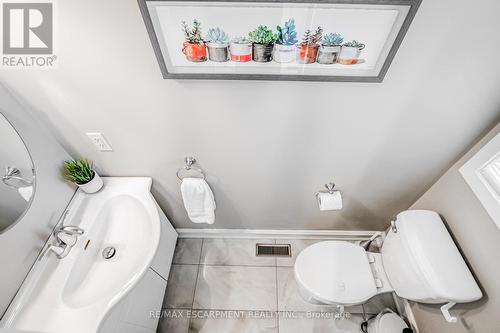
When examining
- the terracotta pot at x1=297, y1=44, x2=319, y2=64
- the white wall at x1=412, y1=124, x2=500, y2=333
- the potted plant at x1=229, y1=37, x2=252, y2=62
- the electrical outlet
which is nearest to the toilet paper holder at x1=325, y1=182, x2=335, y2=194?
the white wall at x1=412, y1=124, x2=500, y2=333

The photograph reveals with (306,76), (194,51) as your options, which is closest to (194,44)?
(194,51)

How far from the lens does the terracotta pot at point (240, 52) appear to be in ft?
2.70

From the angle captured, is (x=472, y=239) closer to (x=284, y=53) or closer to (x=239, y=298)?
(x=284, y=53)

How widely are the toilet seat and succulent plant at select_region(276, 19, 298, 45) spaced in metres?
1.15

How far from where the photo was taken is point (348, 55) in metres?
0.84

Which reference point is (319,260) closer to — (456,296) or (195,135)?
(456,296)

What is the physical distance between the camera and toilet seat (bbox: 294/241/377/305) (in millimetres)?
1329

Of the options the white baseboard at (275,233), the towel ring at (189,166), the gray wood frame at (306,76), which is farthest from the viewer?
the white baseboard at (275,233)

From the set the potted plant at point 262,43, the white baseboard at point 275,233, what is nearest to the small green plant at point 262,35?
the potted plant at point 262,43

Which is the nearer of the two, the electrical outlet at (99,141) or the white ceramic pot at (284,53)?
the white ceramic pot at (284,53)

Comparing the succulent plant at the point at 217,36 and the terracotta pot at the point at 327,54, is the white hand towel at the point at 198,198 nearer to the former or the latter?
the succulent plant at the point at 217,36

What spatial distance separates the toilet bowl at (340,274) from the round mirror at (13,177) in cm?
133

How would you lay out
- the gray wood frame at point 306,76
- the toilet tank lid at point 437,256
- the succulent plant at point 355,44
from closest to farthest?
the gray wood frame at point 306,76, the succulent plant at point 355,44, the toilet tank lid at point 437,256

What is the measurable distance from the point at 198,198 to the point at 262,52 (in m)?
0.87
